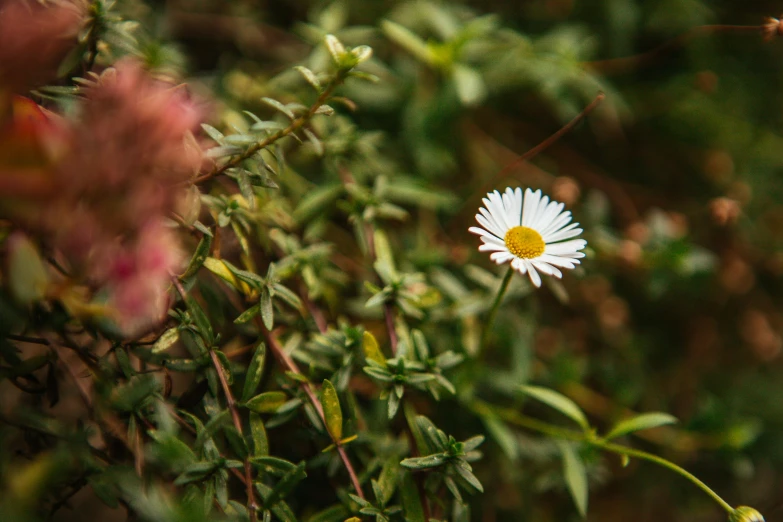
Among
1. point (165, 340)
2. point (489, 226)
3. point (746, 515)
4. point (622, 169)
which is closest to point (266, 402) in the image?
point (165, 340)

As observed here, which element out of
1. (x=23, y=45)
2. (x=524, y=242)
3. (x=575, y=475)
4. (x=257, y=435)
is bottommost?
(x=575, y=475)

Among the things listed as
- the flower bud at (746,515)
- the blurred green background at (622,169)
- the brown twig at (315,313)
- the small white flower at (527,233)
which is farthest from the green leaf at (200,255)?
the flower bud at (746,515)

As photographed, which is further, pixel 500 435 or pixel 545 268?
pixel 500 435

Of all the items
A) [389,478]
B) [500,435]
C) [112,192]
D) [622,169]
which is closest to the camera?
[112,192]

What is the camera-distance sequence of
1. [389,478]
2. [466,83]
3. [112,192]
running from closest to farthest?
1. [112,192]
2. [389,478]
3. [466,83]

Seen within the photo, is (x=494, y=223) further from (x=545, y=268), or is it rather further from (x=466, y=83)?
(x=466, y=83)

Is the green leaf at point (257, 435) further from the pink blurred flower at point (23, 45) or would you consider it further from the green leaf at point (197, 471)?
the pink blurred flower at point (23, 45)
